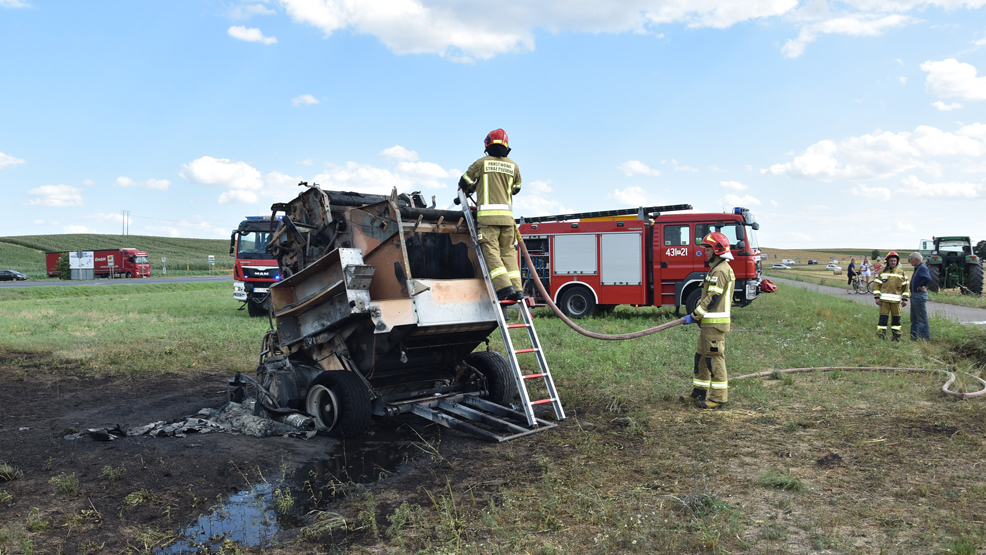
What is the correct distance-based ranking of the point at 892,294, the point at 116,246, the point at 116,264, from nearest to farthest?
the point at 892,294 → the point at 116,264 → the point at 116,246

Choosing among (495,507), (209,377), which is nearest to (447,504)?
(495,507)

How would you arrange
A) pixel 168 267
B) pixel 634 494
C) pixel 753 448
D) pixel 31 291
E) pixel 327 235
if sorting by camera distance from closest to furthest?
pixel 634 494 < pixel 753 448 < pixel 327 235 < pixel 31 291 < pixel 168 267

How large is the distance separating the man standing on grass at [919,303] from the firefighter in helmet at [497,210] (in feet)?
26.7

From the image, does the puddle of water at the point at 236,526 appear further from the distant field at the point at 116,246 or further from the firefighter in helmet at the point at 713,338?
the distant field at the point at 116,246

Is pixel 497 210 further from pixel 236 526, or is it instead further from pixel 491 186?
pixel 236 526

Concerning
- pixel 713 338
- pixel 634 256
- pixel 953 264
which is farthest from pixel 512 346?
pixel 953 264

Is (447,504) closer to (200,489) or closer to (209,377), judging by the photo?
(200,489)

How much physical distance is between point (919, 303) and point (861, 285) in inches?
824

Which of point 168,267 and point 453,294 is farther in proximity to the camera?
point 168,267

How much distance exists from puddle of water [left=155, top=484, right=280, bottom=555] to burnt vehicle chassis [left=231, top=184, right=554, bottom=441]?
1.57 m

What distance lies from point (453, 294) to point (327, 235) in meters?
1.54

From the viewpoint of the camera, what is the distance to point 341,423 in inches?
249

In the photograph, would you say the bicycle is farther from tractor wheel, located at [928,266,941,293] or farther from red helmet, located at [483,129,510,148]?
red helmet, located at [483,129,510,148]

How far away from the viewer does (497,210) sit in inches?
257
